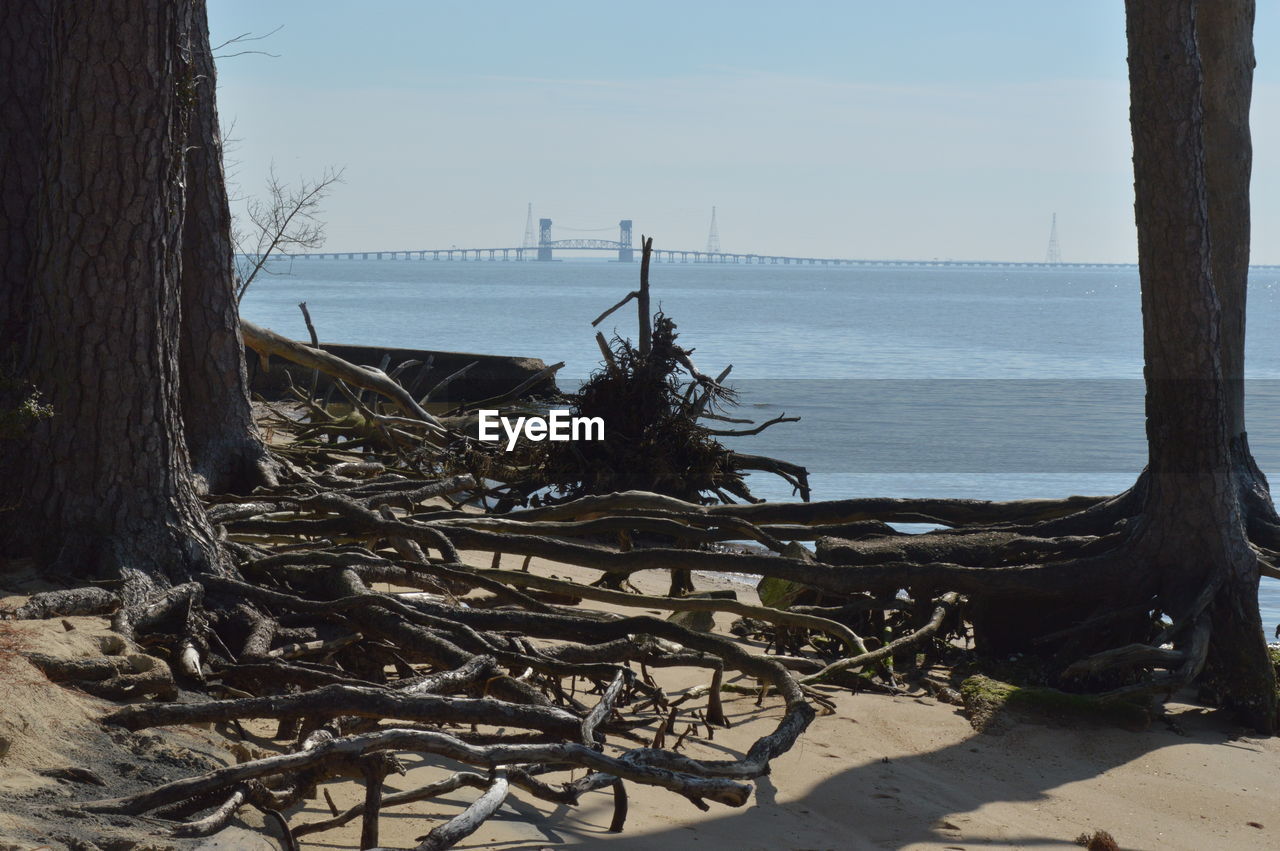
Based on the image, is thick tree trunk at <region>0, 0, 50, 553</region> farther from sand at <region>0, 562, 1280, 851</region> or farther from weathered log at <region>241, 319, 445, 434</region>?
weathered log at <region>241, 319, 445, 434</region>

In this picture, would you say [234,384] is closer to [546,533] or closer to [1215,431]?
A: [546,533]

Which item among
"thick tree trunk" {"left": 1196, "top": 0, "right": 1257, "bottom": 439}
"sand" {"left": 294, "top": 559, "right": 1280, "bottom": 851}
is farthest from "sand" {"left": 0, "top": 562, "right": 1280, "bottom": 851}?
"thick tree trunk" {"left": 1196, "top": 0, "right": 1257, "bottom": 439}

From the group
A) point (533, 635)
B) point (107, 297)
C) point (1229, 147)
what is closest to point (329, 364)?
point (107, 297)

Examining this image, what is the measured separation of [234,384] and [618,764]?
4.51m

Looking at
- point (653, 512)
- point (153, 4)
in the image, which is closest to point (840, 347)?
point (653, 512)

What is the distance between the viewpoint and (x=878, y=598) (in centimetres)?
620

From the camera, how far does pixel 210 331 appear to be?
6820 millimetres

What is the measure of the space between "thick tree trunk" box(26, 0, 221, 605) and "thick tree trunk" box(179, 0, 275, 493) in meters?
2.26

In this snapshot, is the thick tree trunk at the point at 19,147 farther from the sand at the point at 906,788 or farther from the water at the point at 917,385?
the water at the point at 917,385

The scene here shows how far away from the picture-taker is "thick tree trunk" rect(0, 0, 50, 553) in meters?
4.72

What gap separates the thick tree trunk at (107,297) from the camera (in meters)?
4.30

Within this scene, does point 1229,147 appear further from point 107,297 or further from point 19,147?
point 19,147

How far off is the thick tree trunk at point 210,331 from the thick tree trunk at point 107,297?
7.42 ft

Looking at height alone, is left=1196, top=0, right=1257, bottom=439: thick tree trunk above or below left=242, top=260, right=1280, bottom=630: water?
above
